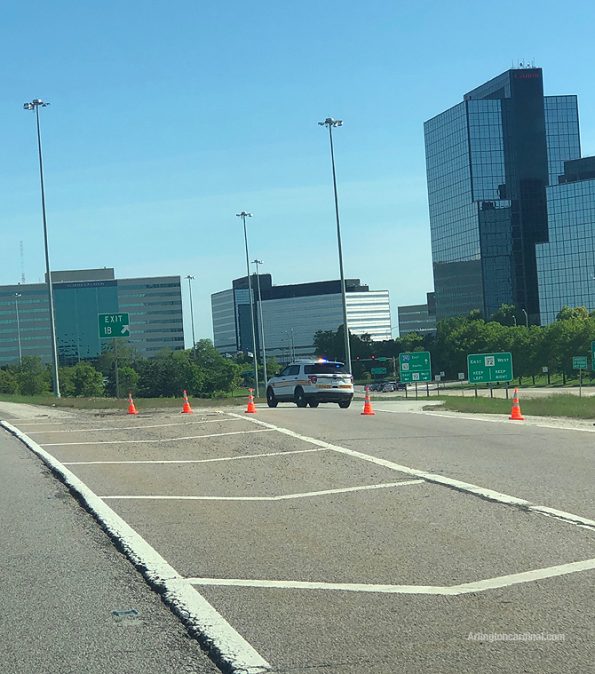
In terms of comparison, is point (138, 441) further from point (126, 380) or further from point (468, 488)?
point (126, 380)

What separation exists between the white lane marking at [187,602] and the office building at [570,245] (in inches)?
6281

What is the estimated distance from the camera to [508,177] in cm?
17012

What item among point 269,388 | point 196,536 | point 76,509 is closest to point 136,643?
point 196,536

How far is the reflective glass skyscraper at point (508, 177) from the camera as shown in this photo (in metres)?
170

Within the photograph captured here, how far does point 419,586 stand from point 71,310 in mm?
169908

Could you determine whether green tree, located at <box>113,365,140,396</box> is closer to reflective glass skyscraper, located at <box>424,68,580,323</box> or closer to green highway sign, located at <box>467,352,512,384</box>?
green highway sign, located at <box>467,352,512,384</box>

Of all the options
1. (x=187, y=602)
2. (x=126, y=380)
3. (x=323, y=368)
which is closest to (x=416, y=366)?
(x=323, y=368)

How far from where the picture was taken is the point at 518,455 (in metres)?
15.3

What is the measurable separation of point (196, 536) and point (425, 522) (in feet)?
7.61

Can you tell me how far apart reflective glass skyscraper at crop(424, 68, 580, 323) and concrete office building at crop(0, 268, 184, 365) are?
66.1 metres

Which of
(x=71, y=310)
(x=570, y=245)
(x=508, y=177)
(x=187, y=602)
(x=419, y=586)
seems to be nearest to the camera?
(x=187, y=602)

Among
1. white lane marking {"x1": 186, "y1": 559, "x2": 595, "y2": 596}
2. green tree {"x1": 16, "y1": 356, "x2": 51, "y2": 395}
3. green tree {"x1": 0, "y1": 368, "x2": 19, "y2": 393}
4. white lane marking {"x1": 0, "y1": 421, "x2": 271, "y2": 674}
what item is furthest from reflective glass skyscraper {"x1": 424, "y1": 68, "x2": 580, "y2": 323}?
white lane marking {"x1": 186, "y1": 559, "x2": 595, "y2": 596}

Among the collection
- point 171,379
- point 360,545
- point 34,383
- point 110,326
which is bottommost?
point 171,379

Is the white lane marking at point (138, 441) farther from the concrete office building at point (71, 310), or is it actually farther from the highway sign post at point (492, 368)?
the concrete office building at point (71, 310)
